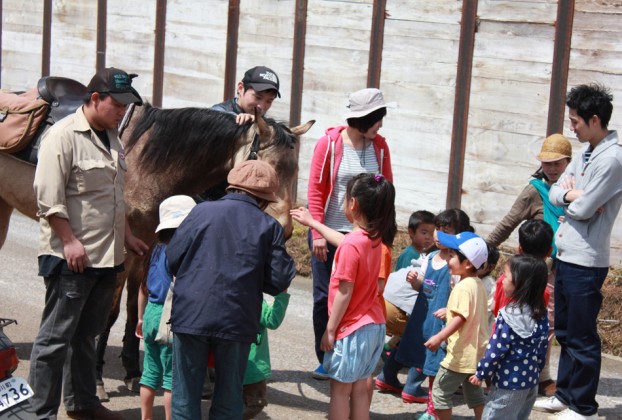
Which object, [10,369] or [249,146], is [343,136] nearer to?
[249,146]

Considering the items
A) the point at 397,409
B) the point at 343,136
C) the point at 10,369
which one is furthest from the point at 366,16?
the point at 10,369

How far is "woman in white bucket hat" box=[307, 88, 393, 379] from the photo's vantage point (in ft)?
20.0

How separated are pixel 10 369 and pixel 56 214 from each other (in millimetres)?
924

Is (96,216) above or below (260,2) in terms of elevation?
below

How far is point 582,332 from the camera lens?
5.87 m

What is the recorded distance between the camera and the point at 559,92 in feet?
30.1

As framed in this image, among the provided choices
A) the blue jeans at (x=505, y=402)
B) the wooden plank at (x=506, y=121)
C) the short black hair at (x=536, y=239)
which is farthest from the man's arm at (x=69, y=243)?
the wooden plank at (x=506, y=121)

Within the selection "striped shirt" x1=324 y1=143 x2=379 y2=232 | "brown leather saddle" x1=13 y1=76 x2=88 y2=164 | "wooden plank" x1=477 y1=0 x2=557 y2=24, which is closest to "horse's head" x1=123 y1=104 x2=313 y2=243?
"striped shirt" x1=324 y1=143 x2=379 y2=232

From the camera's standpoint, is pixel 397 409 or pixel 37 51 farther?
pixel 37 51

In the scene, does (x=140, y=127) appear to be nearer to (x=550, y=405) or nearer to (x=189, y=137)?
(x=189, y=137)

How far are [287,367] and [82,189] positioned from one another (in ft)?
7.85

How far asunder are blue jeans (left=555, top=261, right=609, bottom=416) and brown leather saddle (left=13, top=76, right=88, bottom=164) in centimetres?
321

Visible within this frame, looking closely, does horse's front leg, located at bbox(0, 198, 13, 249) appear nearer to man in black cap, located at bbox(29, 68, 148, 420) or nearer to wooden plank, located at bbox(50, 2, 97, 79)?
man in black cap, located at bbox(29, 68, 148, 420)

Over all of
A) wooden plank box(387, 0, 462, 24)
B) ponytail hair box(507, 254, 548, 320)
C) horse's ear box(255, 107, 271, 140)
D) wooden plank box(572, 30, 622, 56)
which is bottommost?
ponytail hair box(507, 254, 548, 320)
